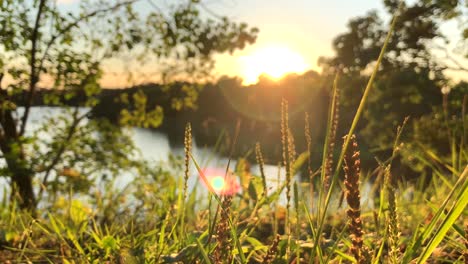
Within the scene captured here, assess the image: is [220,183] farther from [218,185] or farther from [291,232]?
[291,232]

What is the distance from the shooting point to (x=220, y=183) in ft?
8.49

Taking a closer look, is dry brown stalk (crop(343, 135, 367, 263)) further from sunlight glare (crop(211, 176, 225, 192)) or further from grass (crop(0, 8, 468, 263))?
sunlight glare (crop(211, 176, 225, 192))

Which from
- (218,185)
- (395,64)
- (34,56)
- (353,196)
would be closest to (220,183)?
(218,185)

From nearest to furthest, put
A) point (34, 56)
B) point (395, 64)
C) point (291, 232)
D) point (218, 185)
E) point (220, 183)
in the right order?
point (291, 232), point (220, 183), point (218, 185), point (34, 56), point (395, 64)

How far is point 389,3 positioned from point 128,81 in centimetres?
1838

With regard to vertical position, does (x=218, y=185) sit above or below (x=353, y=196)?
below

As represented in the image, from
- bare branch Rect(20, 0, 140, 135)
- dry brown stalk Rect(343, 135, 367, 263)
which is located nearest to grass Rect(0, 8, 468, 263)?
→ dry brown stalk Rect(343, 135, 367, 263)

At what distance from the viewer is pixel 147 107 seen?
37.5 feet

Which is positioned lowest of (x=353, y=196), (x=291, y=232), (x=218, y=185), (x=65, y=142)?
(x=65, y=142)

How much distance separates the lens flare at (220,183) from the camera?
1.45 metres

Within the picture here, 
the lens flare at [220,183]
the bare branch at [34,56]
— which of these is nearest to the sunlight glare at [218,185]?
the lens flare at [220,183]

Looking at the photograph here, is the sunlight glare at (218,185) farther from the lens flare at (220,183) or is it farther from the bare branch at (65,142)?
the bare branch at (65,142)

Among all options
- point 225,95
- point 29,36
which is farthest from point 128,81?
point 225,95

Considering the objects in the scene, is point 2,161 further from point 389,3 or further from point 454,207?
point 389,3
